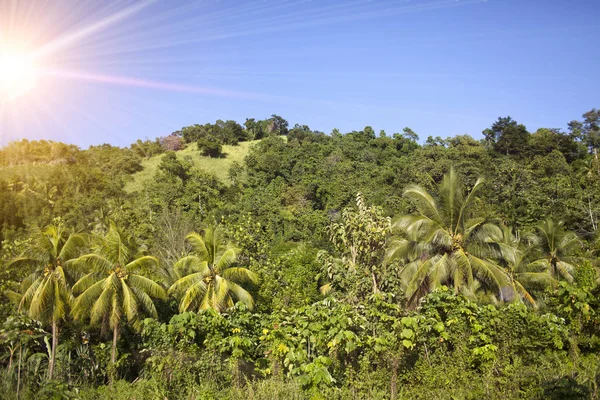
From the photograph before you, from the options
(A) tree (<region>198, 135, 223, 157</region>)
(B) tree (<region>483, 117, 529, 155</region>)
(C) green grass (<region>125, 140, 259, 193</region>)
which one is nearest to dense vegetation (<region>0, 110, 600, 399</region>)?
(B) tree (<region>483, 117, 529, 155</region>)

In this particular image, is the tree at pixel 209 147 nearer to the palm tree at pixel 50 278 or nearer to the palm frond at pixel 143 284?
the palm tree at pixel 50 278

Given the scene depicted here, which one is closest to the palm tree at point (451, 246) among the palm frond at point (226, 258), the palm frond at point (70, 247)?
the palm frond at point (226, 258)

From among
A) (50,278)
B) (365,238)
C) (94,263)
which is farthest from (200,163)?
(365,238)

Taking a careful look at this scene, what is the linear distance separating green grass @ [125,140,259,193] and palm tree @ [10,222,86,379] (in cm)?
3777

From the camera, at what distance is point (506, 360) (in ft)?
25.8

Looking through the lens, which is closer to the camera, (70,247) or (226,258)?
(70,247)

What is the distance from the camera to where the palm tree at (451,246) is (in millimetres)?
13023

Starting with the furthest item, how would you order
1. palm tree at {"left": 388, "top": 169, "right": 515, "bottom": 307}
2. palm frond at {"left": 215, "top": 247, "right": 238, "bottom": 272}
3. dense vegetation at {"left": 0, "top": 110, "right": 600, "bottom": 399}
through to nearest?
Answer: palm frond at {"left": 215, "top": 247, "right": 238, "bottom": 272}
palm tree at {"left": 388, "top": 169, "right": 515, "bottom": 307}
dense vegetation at {"left": 0, "top": 110, "right": 600, "bottom": 399}

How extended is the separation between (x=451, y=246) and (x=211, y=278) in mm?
8707

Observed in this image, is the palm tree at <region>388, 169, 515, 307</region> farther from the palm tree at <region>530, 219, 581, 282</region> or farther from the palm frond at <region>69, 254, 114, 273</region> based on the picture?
the palm frond at <region>69, 254, 114, 273</region>

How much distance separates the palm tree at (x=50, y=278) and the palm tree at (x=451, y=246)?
1099cm

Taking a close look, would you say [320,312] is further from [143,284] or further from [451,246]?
[143,284]

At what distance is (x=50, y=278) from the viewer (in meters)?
13.4

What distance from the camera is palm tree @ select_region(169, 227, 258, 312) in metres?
15.5
